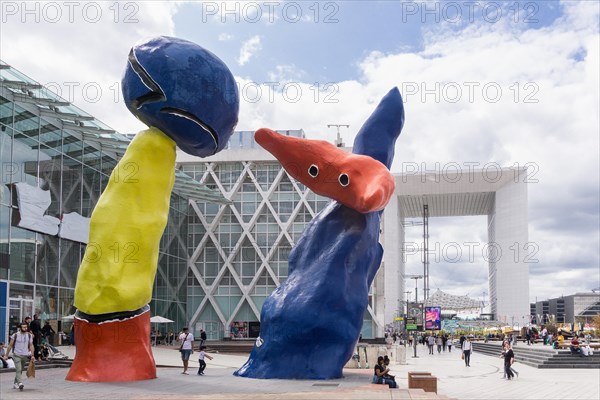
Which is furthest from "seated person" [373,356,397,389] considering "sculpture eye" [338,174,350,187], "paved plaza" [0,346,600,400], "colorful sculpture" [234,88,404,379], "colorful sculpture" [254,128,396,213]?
"sculpture eye" [338,174,350,187]

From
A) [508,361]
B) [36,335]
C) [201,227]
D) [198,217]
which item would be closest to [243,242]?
[201,227]

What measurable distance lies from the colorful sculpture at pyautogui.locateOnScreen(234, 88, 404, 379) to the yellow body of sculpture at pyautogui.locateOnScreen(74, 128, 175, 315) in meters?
2.94

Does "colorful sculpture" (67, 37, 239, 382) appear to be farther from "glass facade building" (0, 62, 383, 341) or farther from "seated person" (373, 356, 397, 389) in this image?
"glass facade building" (0, 62, 383, 341)

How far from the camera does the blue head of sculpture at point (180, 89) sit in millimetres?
16312

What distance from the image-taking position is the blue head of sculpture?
53.5 ft

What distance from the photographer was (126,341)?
1614 cm

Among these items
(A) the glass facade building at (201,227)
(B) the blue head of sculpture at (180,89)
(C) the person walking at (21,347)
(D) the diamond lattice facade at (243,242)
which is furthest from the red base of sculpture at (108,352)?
(D) the diamond lattice facade at (243,242)

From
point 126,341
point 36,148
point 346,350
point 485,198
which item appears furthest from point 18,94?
point 485,198

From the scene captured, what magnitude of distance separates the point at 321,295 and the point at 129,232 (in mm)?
4883

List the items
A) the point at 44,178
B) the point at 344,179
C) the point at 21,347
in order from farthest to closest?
the point at 44,178 < the point at 344,179 < the point at 21,347

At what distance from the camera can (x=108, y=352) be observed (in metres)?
16.0

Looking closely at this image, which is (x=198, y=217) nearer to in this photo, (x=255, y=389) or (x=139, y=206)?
(x=139, y=206)

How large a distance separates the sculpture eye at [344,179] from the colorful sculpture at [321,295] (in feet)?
0.32

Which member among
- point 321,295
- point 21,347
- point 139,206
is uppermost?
point 139,206
